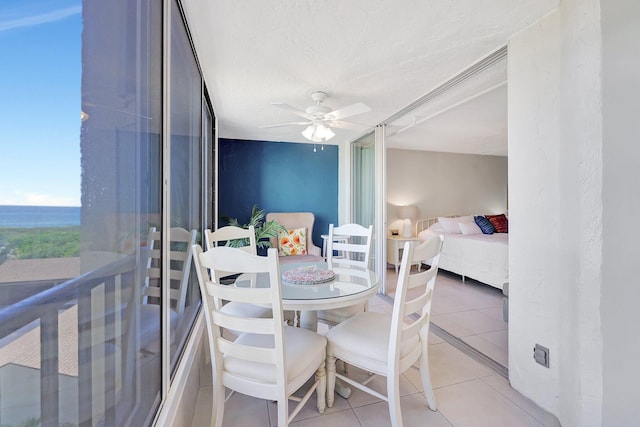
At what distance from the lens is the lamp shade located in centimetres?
509

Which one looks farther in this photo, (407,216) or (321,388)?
(407,216)

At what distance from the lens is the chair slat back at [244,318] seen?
1077 millimetres

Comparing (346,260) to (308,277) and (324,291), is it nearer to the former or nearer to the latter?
(308,277)

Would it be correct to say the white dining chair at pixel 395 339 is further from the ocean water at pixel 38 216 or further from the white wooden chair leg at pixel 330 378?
the ocean water at pixel 38 216

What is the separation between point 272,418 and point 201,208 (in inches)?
72.0

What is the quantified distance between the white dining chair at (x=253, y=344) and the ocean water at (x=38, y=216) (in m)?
0.57

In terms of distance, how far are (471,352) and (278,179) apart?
356 cm

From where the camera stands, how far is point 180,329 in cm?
162

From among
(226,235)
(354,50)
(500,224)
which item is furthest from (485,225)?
(226,235)

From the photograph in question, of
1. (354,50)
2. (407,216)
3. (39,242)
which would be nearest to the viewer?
(39,242)

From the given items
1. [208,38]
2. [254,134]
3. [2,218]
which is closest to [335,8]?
[208,38]

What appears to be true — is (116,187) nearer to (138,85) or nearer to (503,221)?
(138,85)

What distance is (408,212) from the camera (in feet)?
16.7

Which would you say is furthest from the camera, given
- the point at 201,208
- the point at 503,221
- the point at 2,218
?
the point at 503,221
